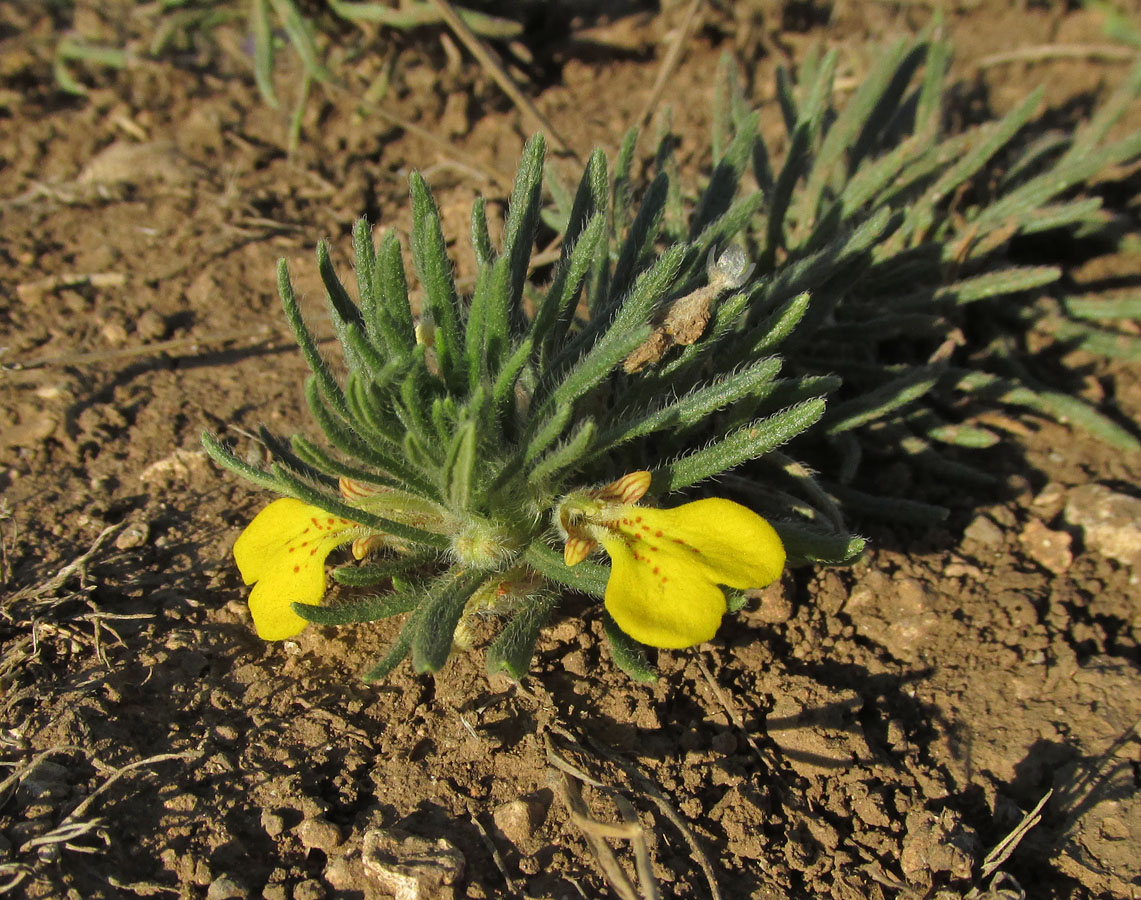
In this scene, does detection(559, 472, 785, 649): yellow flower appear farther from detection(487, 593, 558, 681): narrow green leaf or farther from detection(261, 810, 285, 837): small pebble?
detection(261, 810, 285, 837): small pebble

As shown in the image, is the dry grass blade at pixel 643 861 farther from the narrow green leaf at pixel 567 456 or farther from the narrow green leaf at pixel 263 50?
the narrow green leaf at pixel 263 50

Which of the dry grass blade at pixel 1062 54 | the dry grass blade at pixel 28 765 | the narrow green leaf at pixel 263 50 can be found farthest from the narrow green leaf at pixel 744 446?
the dry grass blade at pixel 1062 54

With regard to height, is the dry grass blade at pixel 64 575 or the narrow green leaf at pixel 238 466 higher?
the narrow green leaf at pixel 238 466

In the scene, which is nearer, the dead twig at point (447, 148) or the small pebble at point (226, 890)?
the small pebble at point (226, 890)

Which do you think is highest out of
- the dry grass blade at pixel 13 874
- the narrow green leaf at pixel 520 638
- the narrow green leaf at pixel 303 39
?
the narrow green leaf at pixel 303 39

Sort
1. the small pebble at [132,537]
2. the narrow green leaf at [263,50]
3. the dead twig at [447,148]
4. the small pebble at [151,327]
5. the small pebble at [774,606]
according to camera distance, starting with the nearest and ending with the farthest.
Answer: the small pebble at [774,606], the small pebble at [132,537], the small pebble at [151,327], the dead twig at [447,148], the narrow green leaf at [263,50]

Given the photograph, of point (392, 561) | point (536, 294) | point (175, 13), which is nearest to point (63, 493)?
point (392, 561)

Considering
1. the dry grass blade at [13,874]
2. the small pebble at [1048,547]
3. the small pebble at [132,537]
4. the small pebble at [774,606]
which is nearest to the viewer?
the dry grass blade at [13,874]


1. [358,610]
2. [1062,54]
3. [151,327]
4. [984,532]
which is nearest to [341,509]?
[358,610]

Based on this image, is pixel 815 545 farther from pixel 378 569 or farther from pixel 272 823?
pixel 272 823

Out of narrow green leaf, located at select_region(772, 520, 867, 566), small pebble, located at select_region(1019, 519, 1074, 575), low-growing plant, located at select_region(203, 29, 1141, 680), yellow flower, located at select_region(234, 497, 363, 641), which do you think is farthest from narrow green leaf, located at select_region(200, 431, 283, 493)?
small pebble, located at select_region(1019, 519, 1074, 575)
